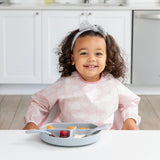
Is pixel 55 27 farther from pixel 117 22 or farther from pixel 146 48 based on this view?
pixel 146 48

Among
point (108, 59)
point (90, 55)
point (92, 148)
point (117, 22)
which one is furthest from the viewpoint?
point (117, 22)

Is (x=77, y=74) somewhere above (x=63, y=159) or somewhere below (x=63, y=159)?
above

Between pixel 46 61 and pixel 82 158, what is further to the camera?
pixel 46 61

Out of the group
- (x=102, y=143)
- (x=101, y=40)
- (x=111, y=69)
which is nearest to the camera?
(x=102, y=143)

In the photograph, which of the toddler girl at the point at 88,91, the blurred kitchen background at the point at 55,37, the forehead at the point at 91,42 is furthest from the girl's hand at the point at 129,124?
the blurred kitchen background at the point at 55,37

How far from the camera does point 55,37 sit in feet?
14.5

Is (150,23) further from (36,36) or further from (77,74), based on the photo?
A: (77,74)

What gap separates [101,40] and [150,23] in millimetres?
2748

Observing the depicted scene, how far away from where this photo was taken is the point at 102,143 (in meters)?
1.27

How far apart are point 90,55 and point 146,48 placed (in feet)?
9.34

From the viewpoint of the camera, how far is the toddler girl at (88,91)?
65.9 inches

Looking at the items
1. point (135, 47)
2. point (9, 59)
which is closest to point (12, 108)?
point (9, 59)

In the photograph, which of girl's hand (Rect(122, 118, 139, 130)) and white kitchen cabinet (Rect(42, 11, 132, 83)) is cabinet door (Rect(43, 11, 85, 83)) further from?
girl's hand (Rect(122, 118, 139, 130))

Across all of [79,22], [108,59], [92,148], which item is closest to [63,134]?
[92,148]
